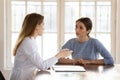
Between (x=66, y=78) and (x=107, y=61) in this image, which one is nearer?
(x=66, y=78)

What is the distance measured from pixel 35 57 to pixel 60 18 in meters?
1.95

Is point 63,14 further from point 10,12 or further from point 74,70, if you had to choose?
point 74,70

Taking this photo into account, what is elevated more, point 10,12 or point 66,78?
point 10,12

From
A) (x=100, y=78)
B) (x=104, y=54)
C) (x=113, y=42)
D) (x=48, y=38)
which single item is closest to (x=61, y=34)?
(x=48, y=38)

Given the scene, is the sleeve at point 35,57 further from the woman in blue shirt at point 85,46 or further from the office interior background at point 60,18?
the office interior background at point 60,18

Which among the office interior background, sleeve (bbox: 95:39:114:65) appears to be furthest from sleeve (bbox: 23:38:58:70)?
the office interior background

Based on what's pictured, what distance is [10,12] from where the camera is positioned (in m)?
4.43

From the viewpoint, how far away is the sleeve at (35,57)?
260 cm

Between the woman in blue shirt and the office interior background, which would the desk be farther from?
the office interior background

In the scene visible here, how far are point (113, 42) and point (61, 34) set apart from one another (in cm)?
82

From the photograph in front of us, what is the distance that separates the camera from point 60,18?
14.7 ft

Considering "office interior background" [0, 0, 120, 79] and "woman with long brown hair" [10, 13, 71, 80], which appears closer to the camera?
"woman with long brown hair" [10, 13, 71, 80]

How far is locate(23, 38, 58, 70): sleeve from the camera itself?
260 cm

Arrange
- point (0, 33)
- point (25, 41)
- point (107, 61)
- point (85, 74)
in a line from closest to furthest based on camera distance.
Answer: point (85, 74) → point (25, 41) → point (107, 61) → point (0, 33)
